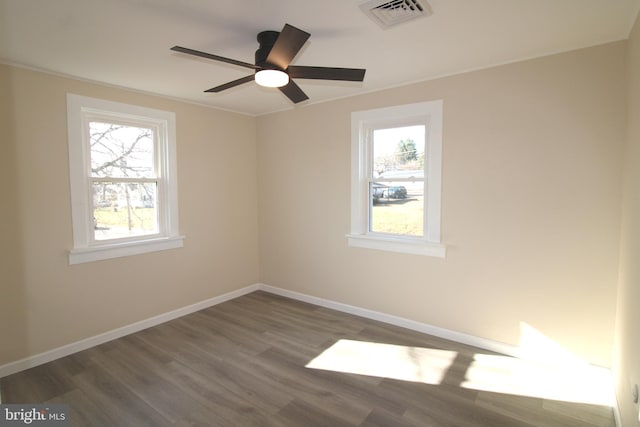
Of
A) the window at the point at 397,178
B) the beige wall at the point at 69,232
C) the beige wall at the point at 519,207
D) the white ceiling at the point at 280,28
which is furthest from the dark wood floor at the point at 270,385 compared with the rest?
the white ceiling at the point at 280,28

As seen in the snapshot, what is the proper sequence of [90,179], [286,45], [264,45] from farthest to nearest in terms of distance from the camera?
1. [90,179]
2. [264,45]
3. [286,45]

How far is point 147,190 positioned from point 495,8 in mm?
3619

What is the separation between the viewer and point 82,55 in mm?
2568

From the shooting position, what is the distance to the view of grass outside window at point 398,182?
3.48 metres

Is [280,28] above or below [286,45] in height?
above

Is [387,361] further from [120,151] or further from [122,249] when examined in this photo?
[120,151]

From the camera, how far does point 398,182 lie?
143 inches

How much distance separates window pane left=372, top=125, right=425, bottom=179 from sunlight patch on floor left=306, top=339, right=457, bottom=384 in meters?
1.74

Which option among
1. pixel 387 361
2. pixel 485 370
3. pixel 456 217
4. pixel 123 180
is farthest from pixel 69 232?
pixel 485 370

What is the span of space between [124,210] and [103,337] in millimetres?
1298

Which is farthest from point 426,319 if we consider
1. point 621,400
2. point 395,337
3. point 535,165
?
point 535,165

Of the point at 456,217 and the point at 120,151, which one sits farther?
the point at 120,151

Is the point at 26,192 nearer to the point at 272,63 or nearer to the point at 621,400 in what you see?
the point at 272,63

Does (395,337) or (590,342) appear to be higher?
(590,342)
